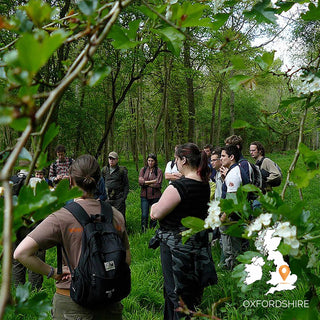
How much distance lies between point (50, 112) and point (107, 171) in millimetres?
5644

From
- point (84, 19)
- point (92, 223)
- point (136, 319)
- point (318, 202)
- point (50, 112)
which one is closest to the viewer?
point (50, 112)

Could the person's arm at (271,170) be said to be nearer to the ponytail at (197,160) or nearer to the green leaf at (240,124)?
the ponytail at (197,160)

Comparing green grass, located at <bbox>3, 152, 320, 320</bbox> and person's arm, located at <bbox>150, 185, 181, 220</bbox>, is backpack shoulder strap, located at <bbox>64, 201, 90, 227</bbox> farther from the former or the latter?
green grass, located at <bbox>3, 152, 320, 320</bbox>

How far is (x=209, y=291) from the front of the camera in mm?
3402

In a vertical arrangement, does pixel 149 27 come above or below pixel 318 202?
above

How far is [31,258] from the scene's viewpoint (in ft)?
5.98

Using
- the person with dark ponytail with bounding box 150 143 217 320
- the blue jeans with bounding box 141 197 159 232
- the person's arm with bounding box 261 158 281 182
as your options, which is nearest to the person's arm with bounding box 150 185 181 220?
the person with dark ponytail with bounding box 150 143 217 320

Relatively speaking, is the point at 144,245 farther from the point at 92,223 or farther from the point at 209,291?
the point at 92,223

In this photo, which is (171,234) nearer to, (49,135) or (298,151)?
(298,151)

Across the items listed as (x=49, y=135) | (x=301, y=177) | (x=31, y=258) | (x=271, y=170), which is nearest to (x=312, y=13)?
(x=301, y=177)

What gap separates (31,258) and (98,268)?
436 mm

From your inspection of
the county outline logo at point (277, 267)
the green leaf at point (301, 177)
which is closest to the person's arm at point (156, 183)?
the county outline logo at point (277, 267)

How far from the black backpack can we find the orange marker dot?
112 cm

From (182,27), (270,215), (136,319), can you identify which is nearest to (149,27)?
(182,27)
